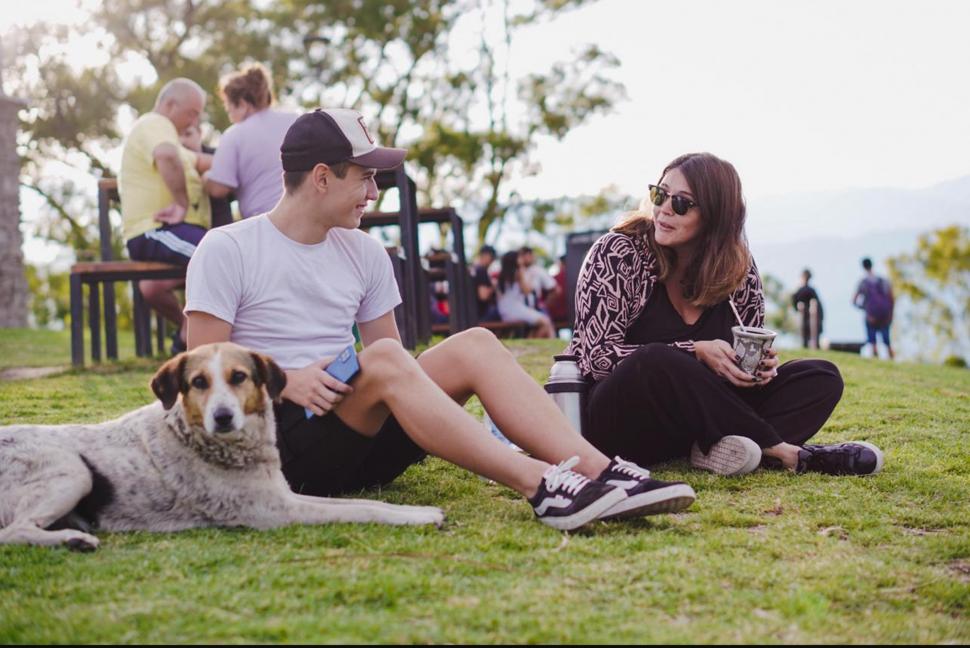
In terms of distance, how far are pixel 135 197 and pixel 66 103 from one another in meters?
22.6

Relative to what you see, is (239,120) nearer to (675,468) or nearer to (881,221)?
(675,468)

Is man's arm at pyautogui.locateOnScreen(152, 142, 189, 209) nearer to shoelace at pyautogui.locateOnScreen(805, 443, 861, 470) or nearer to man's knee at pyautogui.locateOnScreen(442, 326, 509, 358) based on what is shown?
man's knee at pyautogui.locateOnScreen(442, 326, 509, 358)

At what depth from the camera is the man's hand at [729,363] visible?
4.51 meters

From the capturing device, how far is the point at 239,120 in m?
7.82

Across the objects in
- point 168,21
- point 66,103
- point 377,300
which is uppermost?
point 168,21

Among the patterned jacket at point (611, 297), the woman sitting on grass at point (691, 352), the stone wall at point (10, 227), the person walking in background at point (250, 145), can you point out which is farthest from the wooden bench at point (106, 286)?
the stone wall at point (10, 227)

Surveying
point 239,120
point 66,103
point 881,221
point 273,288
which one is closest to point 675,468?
point 273,288

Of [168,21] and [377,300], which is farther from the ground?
[168,21]

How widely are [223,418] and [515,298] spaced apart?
33.6 feet

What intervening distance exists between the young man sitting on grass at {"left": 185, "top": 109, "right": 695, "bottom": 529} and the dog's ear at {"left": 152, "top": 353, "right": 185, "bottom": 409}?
0.22 meters

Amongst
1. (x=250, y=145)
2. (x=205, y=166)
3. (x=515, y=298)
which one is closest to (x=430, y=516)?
(x=250, y=145)

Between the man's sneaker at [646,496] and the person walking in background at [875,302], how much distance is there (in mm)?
17405

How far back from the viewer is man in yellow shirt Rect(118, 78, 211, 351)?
7.94 metres

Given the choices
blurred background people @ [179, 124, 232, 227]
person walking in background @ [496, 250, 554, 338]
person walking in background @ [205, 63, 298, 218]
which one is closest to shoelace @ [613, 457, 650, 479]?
person walking in background @ [205, 63, 298, 218]
